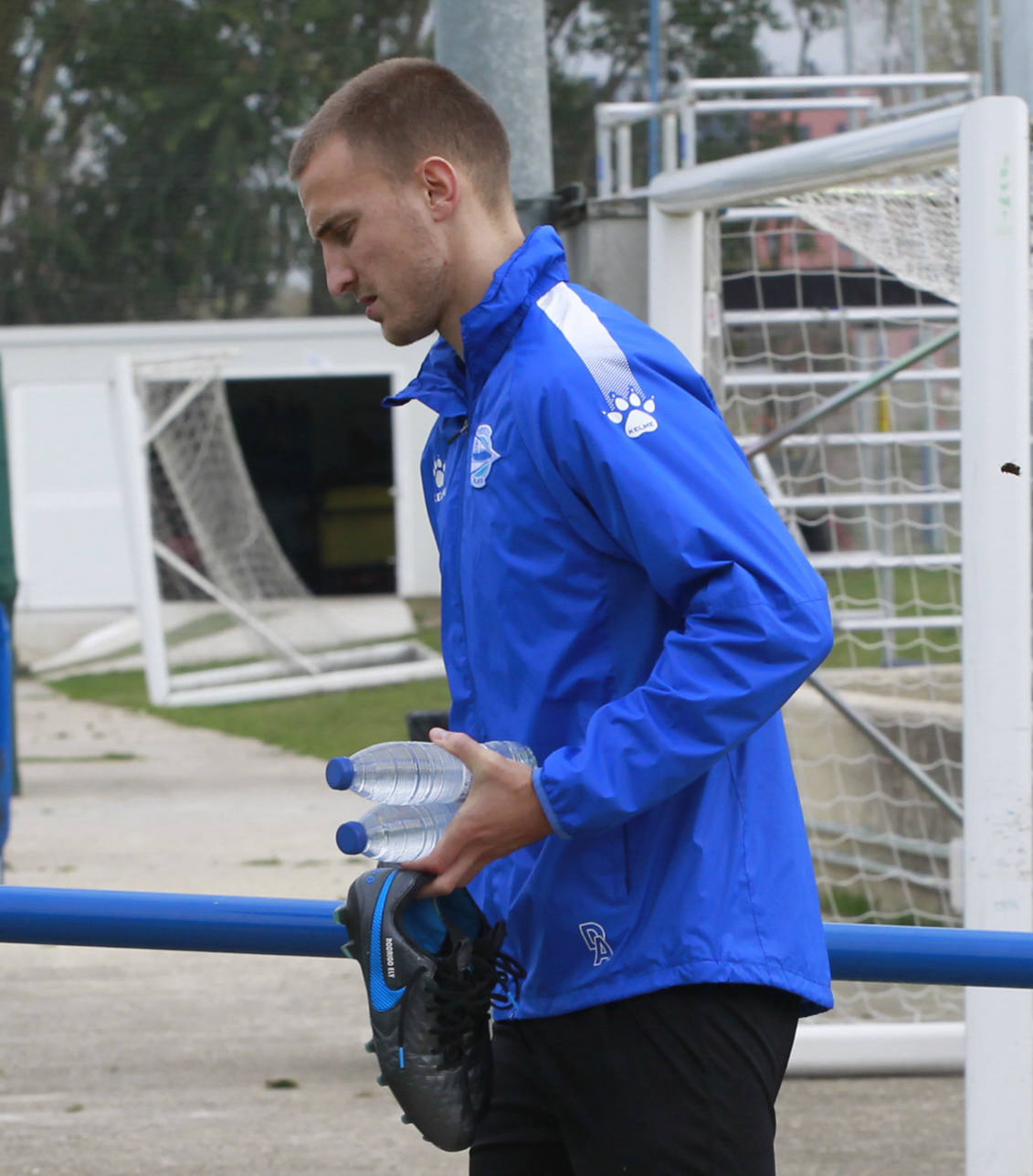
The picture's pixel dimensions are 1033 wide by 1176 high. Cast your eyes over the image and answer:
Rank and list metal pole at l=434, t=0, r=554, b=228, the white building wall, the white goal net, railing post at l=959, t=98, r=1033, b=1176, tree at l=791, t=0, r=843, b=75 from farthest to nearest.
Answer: tree at l=791, t=0, r=843, b=75
the white building wall
the white goal net
metal pole at l=434, t=0, r=554, b=228
railing post at l=959, t=98, r=1033, b=1176

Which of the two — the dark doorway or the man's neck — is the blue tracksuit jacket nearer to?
the man's neck

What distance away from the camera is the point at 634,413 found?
71.7 inches

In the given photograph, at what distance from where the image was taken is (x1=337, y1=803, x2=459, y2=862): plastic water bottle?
1866 millimetres

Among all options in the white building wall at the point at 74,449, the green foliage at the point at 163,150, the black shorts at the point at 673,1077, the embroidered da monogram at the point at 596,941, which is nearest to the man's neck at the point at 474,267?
the embroidered da monogram at the point at 596,941

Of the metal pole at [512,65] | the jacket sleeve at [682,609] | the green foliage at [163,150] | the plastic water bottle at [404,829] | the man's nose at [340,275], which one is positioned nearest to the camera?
the jacket sleeve at [682,609]

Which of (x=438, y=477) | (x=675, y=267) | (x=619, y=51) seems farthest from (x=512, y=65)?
(x=619, y=51)

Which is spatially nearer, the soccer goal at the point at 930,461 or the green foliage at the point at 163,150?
the soccer goal at the point at 930,461

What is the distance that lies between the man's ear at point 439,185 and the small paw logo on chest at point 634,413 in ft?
1.06

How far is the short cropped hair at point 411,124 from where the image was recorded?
1960mm

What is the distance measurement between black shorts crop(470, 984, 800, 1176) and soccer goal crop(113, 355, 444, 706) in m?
11.2

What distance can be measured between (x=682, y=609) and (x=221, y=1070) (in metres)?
3.66

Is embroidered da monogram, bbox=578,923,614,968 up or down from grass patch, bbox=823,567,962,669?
up

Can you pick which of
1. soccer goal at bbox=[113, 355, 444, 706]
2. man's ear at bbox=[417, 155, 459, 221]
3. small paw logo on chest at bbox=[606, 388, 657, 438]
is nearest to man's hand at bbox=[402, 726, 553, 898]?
small paw logo on chest at bbox=[606, 388, 657, 438]

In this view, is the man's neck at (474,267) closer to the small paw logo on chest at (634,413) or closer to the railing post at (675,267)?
the small paw logo on chest at (634,413)
